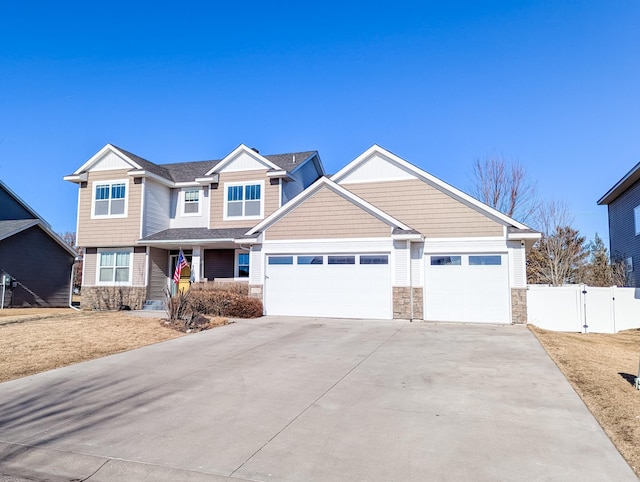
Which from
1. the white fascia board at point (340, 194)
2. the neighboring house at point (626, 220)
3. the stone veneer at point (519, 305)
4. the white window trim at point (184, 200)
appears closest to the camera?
the stone veneer at point (519, 305)

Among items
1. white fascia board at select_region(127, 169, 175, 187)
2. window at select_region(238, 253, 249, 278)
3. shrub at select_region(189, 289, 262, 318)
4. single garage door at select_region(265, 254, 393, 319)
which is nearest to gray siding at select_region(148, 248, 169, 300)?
white fascia board at select_region(127, 169, 175, 187)

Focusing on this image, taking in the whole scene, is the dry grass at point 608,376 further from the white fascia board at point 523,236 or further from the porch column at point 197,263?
the porch column at point 197,263

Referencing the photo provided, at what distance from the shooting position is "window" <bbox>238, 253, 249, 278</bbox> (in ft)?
68.7

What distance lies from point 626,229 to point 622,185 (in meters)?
2.45

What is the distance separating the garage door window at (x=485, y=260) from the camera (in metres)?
15.7

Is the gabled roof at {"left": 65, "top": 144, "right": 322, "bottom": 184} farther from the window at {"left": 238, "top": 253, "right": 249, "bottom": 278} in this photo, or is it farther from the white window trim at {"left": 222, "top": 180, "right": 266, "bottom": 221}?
the window at {"left": 238, "top": 253, "right": 249, "bottom": 278}

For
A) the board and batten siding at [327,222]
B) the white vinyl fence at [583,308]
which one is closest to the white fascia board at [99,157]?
the board and batten siding at [327,222]

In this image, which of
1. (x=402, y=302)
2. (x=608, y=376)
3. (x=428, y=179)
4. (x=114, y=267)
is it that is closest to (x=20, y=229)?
(x=114, y=267)

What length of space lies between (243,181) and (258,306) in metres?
6.95

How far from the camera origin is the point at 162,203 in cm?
2242

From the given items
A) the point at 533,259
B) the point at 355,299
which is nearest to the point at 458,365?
the point at 355,299

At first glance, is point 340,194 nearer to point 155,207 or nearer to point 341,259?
point 341,259

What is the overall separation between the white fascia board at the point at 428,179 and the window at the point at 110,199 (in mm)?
10603

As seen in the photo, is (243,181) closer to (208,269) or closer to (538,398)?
(208,269)
